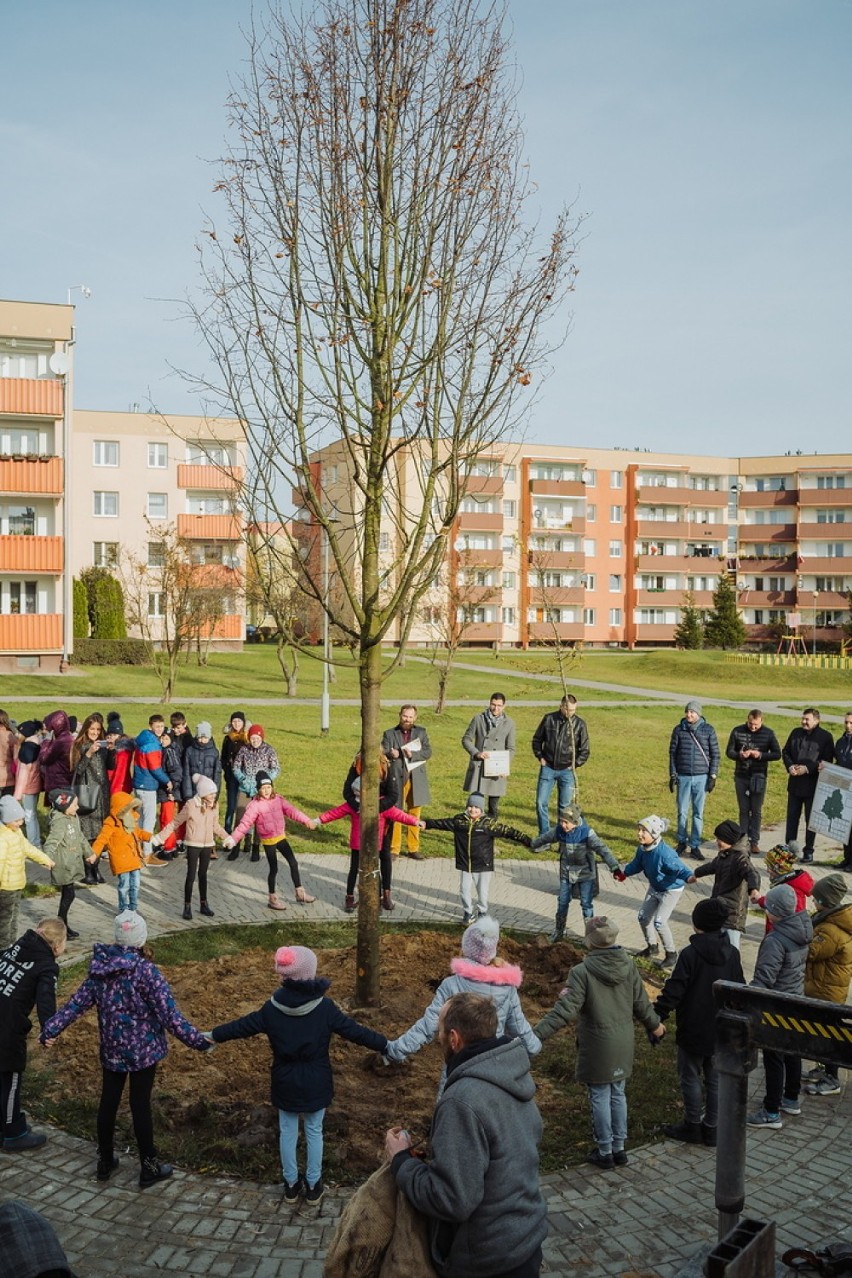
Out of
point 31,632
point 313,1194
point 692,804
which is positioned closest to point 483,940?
point 313,1194

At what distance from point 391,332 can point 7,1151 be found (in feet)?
20.4

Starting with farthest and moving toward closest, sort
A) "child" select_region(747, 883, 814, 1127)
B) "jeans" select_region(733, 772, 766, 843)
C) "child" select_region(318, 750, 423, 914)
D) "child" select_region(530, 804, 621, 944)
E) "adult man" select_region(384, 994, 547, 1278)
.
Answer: "jeans" select_region(733, 772, 766, 843) < "child" select_region(318, 750, 423, 914) < "child" select_region(530, 804, 621, 944) < "child" select_region(747, 883, 814, 1127) < "adult man" select_region(384, 994, 547, 1278)

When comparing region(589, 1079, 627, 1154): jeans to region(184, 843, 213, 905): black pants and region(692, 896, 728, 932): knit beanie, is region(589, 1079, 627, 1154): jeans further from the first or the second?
region(184, 843, 213, 905): black pants

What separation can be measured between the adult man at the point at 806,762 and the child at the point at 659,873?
548 centimetres

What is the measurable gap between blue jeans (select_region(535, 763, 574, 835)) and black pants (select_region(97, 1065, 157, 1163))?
33.5 ft

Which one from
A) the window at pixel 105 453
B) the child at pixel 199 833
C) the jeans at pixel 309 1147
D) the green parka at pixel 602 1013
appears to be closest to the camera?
the jeans at pixel 309 1147

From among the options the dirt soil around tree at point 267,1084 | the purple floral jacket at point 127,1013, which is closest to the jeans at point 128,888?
the dirt soil around tree at point 267,1084

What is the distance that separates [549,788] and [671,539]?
242 feet

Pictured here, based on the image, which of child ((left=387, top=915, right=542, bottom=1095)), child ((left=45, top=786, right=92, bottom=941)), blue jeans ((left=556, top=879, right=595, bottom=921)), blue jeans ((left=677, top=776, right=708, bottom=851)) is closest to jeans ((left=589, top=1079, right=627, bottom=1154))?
child ((left=387, top=915, right=542, bottom=1095))

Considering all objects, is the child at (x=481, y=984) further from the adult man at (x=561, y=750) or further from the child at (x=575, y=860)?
the adult man at (x=561, y=750)

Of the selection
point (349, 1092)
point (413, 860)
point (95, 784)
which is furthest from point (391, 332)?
point (413, 860)

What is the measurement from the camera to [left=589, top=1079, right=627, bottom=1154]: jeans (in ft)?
21.2

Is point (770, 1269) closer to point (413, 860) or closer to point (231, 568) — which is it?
point (413, 860)

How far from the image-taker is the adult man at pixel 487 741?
1498cm
